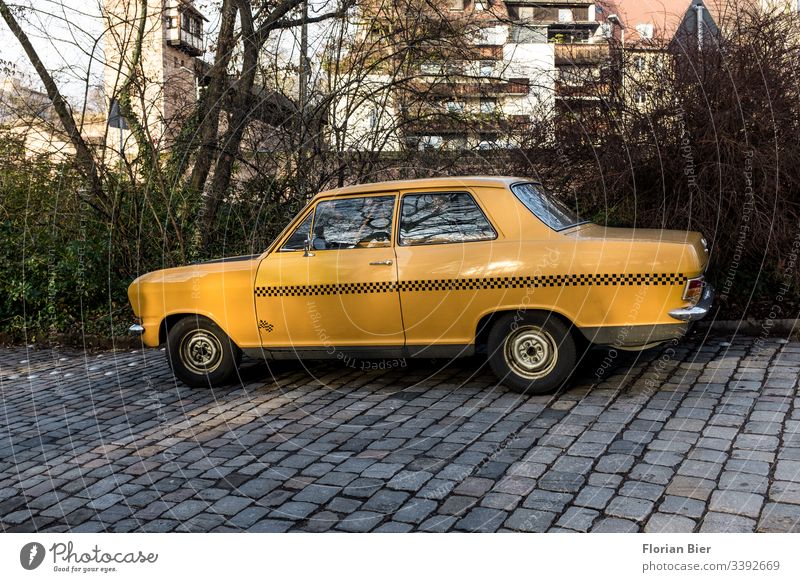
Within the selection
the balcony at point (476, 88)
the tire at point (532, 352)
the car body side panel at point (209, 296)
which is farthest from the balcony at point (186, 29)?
the tire at point (532, 352)

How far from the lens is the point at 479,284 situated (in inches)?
252

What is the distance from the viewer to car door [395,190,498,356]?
645 centimetres

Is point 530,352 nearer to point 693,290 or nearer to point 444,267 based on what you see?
point 444,267

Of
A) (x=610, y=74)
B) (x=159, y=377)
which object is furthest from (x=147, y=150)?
(x=610, y=74)

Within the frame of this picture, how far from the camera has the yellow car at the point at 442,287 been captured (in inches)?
239

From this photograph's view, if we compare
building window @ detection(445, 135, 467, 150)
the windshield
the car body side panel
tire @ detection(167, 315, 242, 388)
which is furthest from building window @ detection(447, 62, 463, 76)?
tire @ detection(167, 315, 242, 388)

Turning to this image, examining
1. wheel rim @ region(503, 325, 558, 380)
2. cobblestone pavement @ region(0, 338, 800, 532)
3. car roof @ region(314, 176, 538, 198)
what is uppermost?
car roof @ region(314, 176, 538, 198)

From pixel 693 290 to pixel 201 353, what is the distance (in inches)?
178

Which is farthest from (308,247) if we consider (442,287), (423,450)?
(423,450)

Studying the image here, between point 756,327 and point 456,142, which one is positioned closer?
point 756,327

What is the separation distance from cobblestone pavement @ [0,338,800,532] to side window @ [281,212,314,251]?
1.32 meters

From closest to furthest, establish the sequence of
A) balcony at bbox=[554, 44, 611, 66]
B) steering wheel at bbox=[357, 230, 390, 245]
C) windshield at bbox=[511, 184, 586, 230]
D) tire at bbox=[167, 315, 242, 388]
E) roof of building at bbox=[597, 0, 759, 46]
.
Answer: windshield at bbox=[511, 184, 586, 230], steering wheel at bbox=[357, 230, 390, 245], tire at bbox=[167, 315, 242, 388], roof of building at bbox=[597, 0, 759, 46], balcony at bbox=[554, 44, 611, 66]

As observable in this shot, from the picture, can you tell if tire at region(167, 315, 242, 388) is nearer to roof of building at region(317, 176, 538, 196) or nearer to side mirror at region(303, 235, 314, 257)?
side mirror at region(303, 235, 314, 257)

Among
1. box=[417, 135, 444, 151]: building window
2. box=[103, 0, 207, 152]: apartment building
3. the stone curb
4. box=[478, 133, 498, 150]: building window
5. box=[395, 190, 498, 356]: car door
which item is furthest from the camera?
box=[417, 135, 444, 151]: building window
